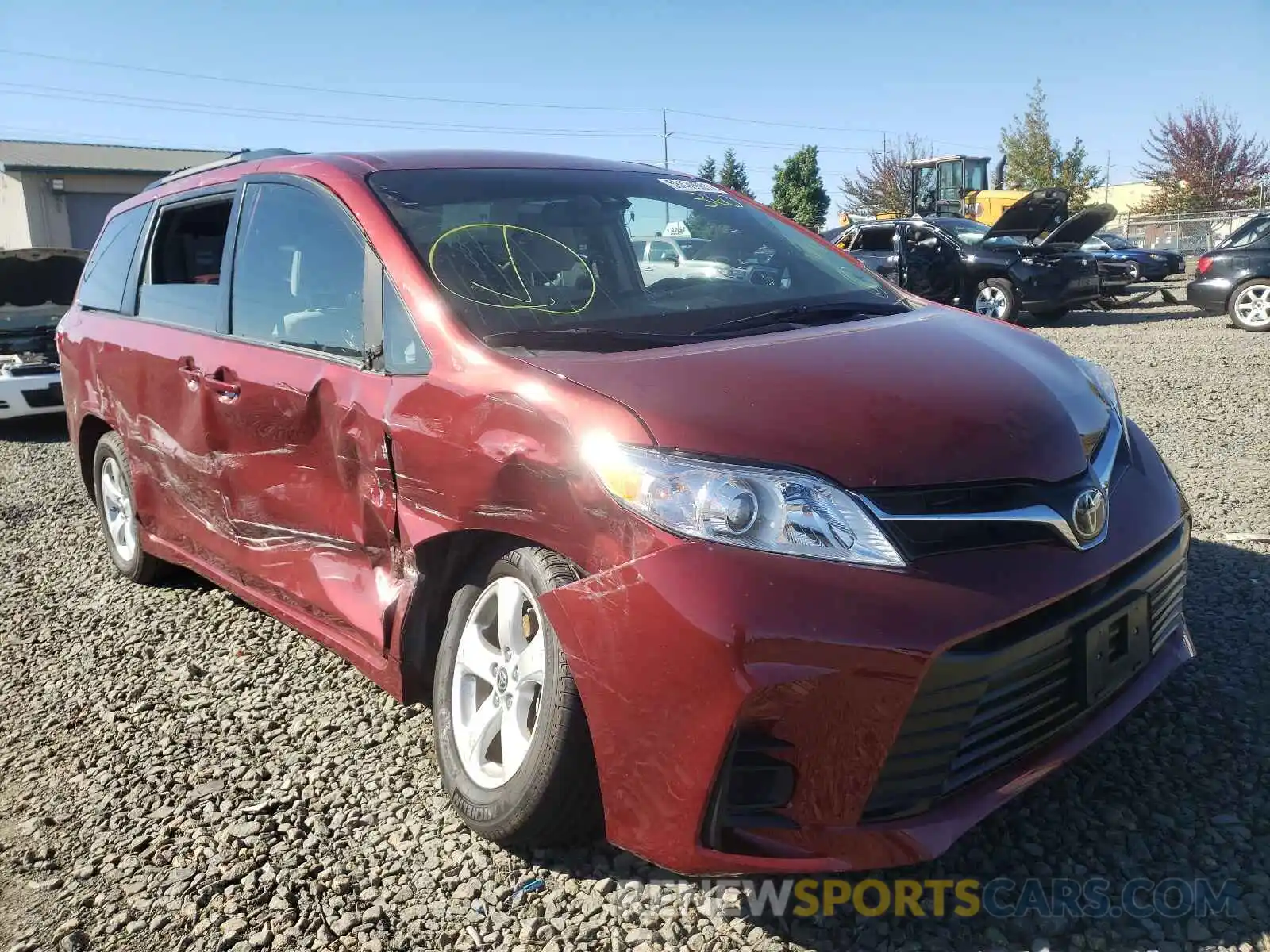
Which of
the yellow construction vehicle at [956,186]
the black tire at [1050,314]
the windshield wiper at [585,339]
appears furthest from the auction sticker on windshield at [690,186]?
the yellow construction vehicle at [956,186]

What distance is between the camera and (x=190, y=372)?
3.60 meters

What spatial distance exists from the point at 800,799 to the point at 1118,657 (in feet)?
2.81

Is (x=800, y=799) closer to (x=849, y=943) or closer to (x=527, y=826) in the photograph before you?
(x=849, y=943)

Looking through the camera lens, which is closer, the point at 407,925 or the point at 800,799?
the point at 800,799

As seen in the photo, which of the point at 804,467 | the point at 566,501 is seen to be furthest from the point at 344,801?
the point at 804,467

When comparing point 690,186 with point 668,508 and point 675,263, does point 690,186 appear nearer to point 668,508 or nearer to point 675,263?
point 675,263

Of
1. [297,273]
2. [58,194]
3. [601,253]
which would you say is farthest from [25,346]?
[58,194]

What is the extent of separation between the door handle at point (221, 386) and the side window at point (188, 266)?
0.72ft

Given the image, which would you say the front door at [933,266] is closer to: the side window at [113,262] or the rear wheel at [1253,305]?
the rear wheel at [1253,305]

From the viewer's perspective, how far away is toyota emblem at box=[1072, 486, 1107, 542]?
2170 mm

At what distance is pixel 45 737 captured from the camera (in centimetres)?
335

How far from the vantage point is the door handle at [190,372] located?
354cm

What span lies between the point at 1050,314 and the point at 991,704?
46.3 feet

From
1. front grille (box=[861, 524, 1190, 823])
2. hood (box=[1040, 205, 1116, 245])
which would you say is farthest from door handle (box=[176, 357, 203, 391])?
hood (box=[1040, 205, 1116, 245])
